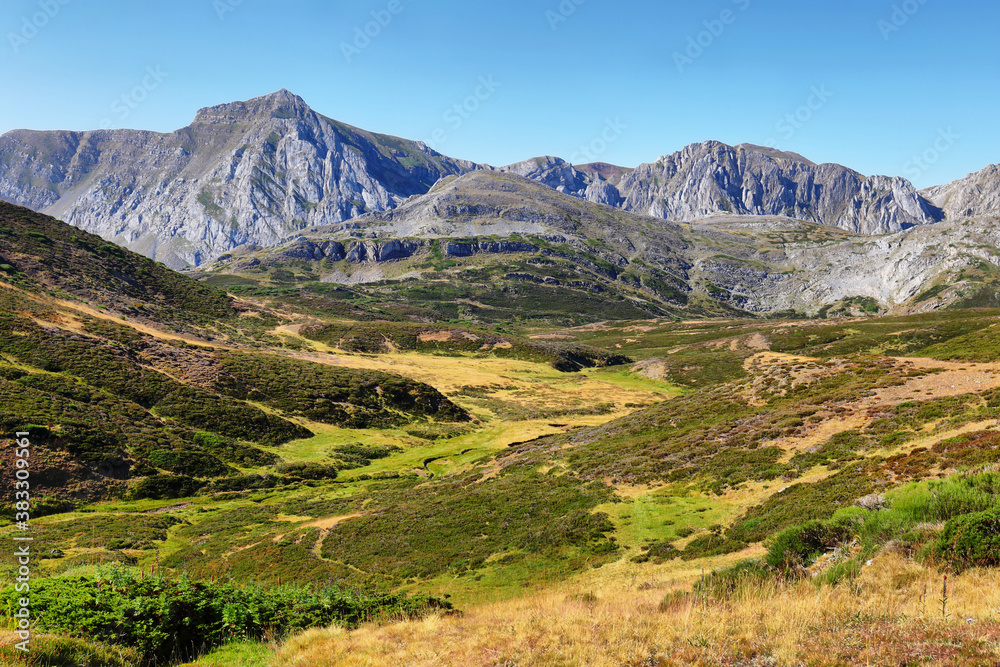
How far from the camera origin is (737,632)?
8.25m

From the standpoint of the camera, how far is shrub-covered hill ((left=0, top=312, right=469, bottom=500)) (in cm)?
3522

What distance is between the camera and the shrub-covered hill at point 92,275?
76037 millimetres

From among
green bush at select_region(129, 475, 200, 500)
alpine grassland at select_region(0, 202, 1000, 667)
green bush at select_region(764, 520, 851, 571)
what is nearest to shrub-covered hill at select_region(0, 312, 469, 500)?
green bush at select_region(129, 475, 200, 500)

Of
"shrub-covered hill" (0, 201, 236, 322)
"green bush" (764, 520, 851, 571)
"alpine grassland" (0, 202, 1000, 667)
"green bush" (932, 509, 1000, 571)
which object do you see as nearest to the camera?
"alpine grassland" (0, 202, 1000, 667)

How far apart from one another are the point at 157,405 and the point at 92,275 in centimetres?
5700

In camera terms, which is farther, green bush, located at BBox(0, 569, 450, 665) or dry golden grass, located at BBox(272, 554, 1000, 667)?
green bush, located at BBox(0, 569, 450, 665)

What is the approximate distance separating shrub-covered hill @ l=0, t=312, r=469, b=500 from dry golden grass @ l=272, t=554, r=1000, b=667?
3629 cm

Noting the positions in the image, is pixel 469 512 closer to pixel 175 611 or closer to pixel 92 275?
pixel 175 611

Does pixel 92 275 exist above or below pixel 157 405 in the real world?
above

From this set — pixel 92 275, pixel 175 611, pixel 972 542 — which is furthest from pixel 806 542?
pixel 92 275

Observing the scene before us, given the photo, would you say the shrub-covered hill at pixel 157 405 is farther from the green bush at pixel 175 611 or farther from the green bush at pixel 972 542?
the green bush at pixel 972 542

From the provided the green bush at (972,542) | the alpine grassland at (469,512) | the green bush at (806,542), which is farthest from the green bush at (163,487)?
the green bush at (972,542)

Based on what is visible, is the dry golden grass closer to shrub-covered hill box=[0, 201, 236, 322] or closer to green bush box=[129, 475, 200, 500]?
green bush box=[129, 475, 200, 500]

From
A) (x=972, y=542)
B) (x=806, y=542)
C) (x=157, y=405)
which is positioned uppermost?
(x=972, y=542)
